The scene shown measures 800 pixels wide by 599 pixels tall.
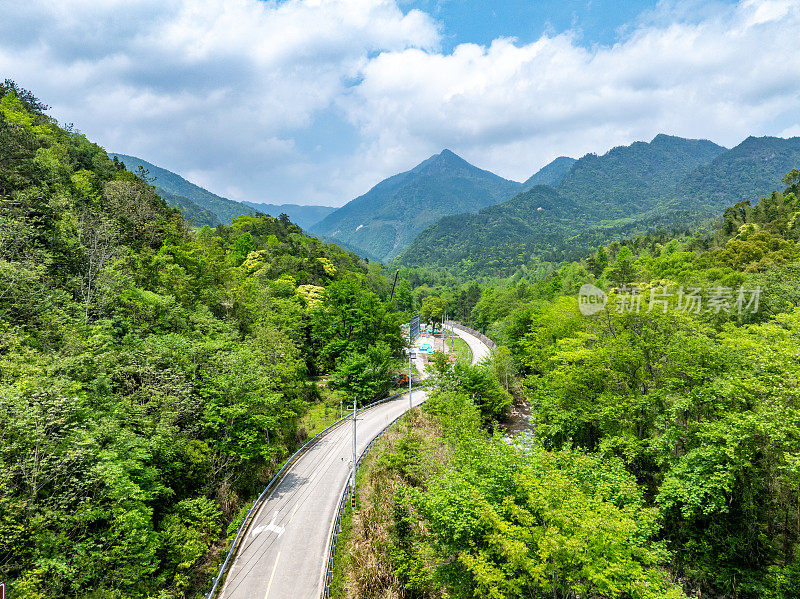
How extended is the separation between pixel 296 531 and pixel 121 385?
11.6 metres

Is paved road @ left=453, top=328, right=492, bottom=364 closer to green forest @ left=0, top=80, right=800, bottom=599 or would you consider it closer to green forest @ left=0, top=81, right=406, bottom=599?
green forest @ left=0, top=81, right=406, bottom=599

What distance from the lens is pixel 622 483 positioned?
13508mm

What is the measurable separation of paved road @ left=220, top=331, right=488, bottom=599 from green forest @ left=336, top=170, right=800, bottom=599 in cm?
163

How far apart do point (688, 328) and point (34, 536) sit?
29.0 m

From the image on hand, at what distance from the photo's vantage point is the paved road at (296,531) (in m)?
16.0

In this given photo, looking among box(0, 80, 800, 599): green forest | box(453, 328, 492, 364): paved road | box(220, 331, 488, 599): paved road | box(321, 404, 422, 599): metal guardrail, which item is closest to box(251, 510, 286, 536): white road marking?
box(220, 331, 488, 599): paved road

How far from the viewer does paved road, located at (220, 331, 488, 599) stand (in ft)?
52.6

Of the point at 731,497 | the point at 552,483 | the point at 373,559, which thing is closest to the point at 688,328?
the point at 731,497

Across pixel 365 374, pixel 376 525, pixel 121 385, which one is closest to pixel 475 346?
pixel 365 374

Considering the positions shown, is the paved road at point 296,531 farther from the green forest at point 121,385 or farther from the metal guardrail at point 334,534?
the green forest at point 121,385

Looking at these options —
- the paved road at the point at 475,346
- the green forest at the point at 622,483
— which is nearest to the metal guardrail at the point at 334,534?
the green forest at the point at 622,483

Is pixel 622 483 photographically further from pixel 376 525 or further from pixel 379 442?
pixel 379 442

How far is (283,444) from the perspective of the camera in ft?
89.5

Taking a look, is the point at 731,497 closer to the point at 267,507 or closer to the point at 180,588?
the point at 267,507
